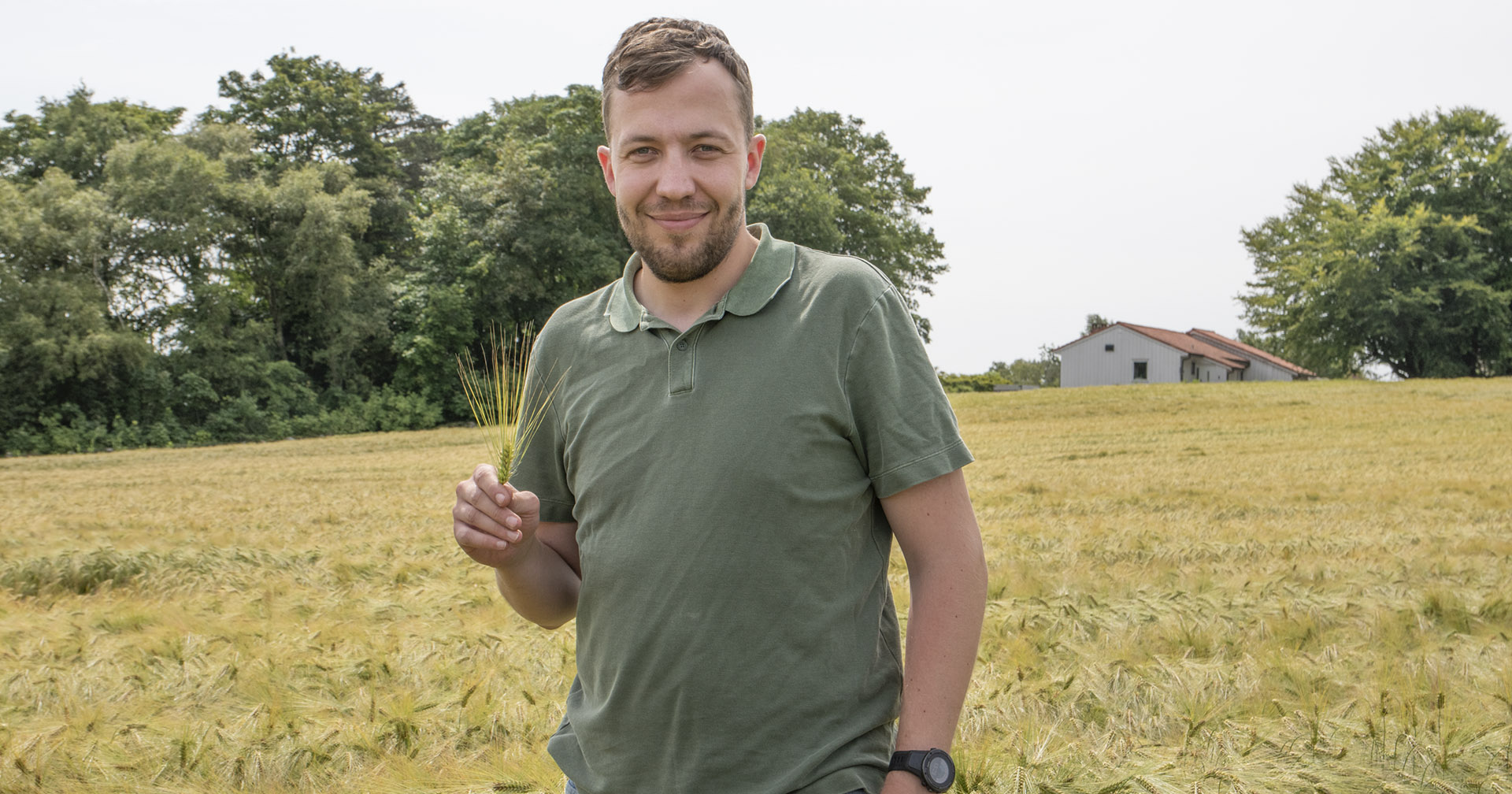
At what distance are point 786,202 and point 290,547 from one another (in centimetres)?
3202

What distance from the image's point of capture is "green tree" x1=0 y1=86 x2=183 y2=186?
125 feet

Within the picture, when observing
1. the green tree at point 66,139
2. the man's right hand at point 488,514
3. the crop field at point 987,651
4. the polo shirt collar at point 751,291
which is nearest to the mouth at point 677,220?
the polo shirt collar at point 751,291

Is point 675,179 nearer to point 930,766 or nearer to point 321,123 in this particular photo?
point 930,766

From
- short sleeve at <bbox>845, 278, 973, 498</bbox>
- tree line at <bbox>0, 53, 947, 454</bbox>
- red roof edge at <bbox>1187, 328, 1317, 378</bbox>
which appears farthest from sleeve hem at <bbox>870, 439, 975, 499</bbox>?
red roof edge at <bbox>1187, 328, 1317, 378</bbox>

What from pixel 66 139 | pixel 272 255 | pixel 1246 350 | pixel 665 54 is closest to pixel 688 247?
pixel 665 54

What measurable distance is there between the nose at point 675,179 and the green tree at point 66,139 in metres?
42.4

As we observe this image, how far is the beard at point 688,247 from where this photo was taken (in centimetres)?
192

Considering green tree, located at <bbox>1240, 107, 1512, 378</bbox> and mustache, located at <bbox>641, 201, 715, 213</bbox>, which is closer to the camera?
mustache, located at <bbox>641, 201, 715, 213</bbox>

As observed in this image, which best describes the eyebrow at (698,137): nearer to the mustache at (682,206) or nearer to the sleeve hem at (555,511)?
the mustache at (682,206)

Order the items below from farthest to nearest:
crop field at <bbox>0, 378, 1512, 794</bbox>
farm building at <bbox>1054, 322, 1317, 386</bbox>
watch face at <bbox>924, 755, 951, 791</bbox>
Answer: farm building at <bbox>1054, 322, 1317, 386</bbox>, crop field at <bbox>0, 378, 1512, 794</bbox>, watch face at <bbox>924, 755, 951, 791</bbox>

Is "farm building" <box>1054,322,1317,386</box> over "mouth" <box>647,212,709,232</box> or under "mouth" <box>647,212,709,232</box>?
over

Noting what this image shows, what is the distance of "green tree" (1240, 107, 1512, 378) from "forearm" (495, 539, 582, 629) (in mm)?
57344

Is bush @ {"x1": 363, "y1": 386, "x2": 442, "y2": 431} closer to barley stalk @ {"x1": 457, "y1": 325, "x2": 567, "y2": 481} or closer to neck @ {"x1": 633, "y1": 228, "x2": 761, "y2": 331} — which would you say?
barley stalk @ {"x1": 457, "y1": 325, "x2": 567, "y2": 481}

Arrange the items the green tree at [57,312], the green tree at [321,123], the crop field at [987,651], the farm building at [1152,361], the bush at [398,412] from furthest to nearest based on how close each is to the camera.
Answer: the farm building at [1152,361] < the green tree at [321,123] < the bush at [398,412] < the green tree at [57,312] < the crop field at [987,651]
